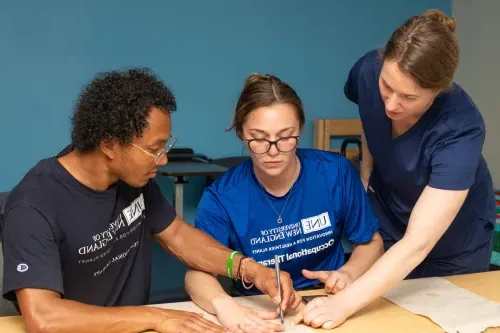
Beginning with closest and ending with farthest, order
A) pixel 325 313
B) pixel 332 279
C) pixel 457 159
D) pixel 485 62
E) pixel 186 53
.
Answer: pixel 325 313
pixel 457 159
pixel 332 279
pixel 186 53
pixel 485 62

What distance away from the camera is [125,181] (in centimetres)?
154

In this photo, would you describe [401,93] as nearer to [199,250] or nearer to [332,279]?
[332,279]

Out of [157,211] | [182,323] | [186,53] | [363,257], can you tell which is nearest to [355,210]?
[363,257]

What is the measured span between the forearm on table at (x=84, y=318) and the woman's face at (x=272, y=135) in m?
0.56

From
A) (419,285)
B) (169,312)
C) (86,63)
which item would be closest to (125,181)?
(169,312)

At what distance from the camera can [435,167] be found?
1555 mm

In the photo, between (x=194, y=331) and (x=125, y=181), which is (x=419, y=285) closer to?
(x=194, y=331)

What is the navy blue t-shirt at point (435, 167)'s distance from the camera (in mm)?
1562

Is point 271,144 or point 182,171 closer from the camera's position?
point 271,144

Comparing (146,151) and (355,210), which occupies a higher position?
(146,151)

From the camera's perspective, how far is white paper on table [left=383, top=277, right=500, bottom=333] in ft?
4.65

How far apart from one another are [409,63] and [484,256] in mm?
816

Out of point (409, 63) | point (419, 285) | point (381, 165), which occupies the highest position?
point (409, 63)

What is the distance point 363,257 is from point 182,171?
1404 mm
